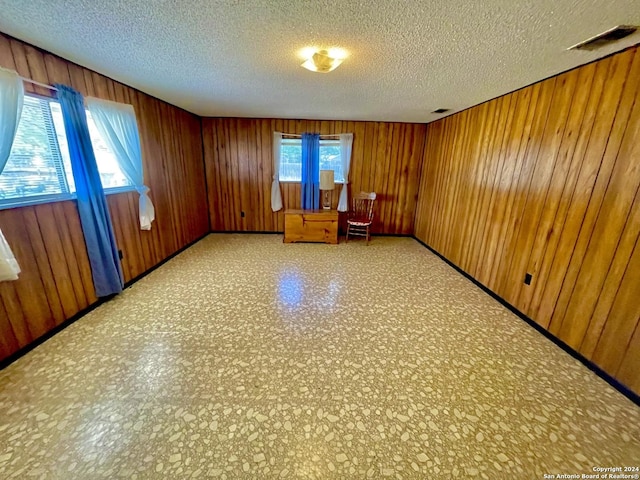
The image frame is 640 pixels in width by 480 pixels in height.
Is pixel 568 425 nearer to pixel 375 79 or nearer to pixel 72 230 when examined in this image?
pixel 375 79

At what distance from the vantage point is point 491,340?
6.69 feet

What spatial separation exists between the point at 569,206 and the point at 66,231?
408 cm

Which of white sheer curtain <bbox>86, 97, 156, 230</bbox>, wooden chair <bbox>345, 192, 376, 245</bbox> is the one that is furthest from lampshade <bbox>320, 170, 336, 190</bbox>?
white sheer curtain <bbox>86, 97, 156, 230</bbox>

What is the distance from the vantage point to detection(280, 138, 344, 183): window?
464cm

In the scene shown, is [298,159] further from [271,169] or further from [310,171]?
[271,169]

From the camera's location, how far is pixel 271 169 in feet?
15.5

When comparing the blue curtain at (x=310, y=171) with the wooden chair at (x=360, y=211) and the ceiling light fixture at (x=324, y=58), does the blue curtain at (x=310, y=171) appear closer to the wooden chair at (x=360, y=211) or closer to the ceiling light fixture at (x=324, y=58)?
the wooden chair at (x=360, y=211)

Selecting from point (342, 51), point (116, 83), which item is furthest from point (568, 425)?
point (116, 83)

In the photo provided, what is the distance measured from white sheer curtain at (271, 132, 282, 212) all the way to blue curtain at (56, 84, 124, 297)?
8.87ft

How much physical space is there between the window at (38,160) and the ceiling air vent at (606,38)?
374 centimetres

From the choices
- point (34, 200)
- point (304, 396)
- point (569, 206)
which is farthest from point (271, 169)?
point (569, 206)

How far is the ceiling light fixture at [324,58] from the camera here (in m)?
1.81

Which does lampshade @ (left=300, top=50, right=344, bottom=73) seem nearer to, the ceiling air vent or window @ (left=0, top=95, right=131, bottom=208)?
the ceiling air vent

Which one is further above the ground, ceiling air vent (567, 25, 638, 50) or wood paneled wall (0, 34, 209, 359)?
ceiling air vent (567, 25, 638, 50)
